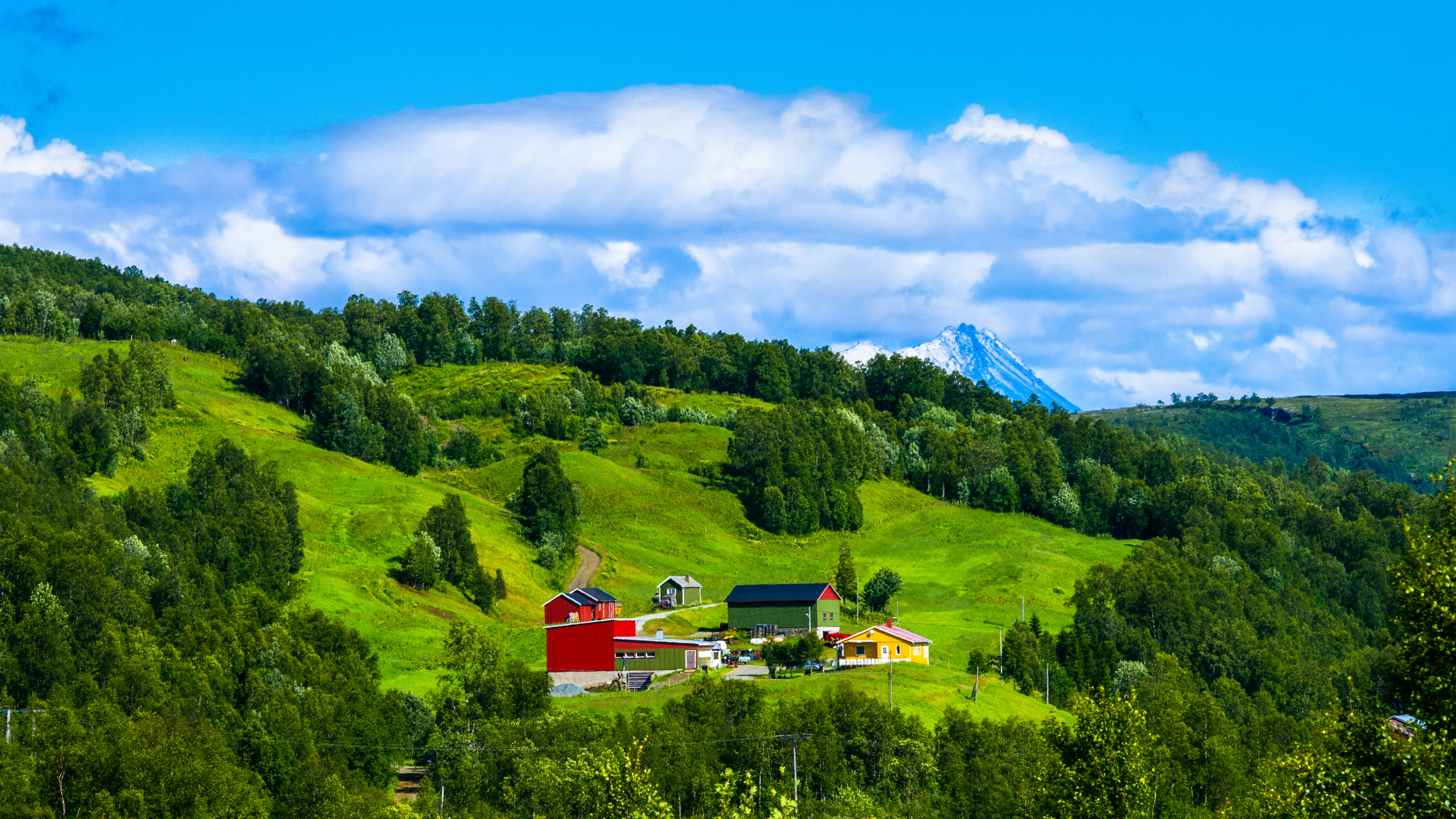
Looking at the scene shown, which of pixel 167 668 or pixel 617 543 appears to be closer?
pixel 167 668

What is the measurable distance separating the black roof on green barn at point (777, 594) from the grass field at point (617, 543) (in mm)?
5365

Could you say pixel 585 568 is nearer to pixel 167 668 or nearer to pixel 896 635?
pixel 896 635

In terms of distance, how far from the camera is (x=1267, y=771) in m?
76.9

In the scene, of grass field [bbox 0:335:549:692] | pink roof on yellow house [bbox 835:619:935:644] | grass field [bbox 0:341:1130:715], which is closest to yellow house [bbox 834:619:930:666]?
pink roof on yellow house [bbox 835:619:935:644]

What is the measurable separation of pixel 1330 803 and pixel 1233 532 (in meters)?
172

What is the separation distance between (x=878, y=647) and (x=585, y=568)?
4602 centimetres

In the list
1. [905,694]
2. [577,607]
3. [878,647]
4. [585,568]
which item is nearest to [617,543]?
[585,568]

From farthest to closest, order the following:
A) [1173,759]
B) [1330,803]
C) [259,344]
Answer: [259,344], [1173,759], [1330,803]

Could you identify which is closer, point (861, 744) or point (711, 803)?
point (711, 803)

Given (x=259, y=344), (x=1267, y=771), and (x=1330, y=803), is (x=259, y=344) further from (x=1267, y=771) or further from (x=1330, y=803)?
(x=1330, y=803)

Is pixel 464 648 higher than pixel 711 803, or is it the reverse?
pixel 464 648

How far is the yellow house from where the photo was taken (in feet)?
359

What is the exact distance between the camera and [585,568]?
144375 millimetres

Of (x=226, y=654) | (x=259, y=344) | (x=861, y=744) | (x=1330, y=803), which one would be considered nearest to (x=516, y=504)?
(x=259, y=344)
